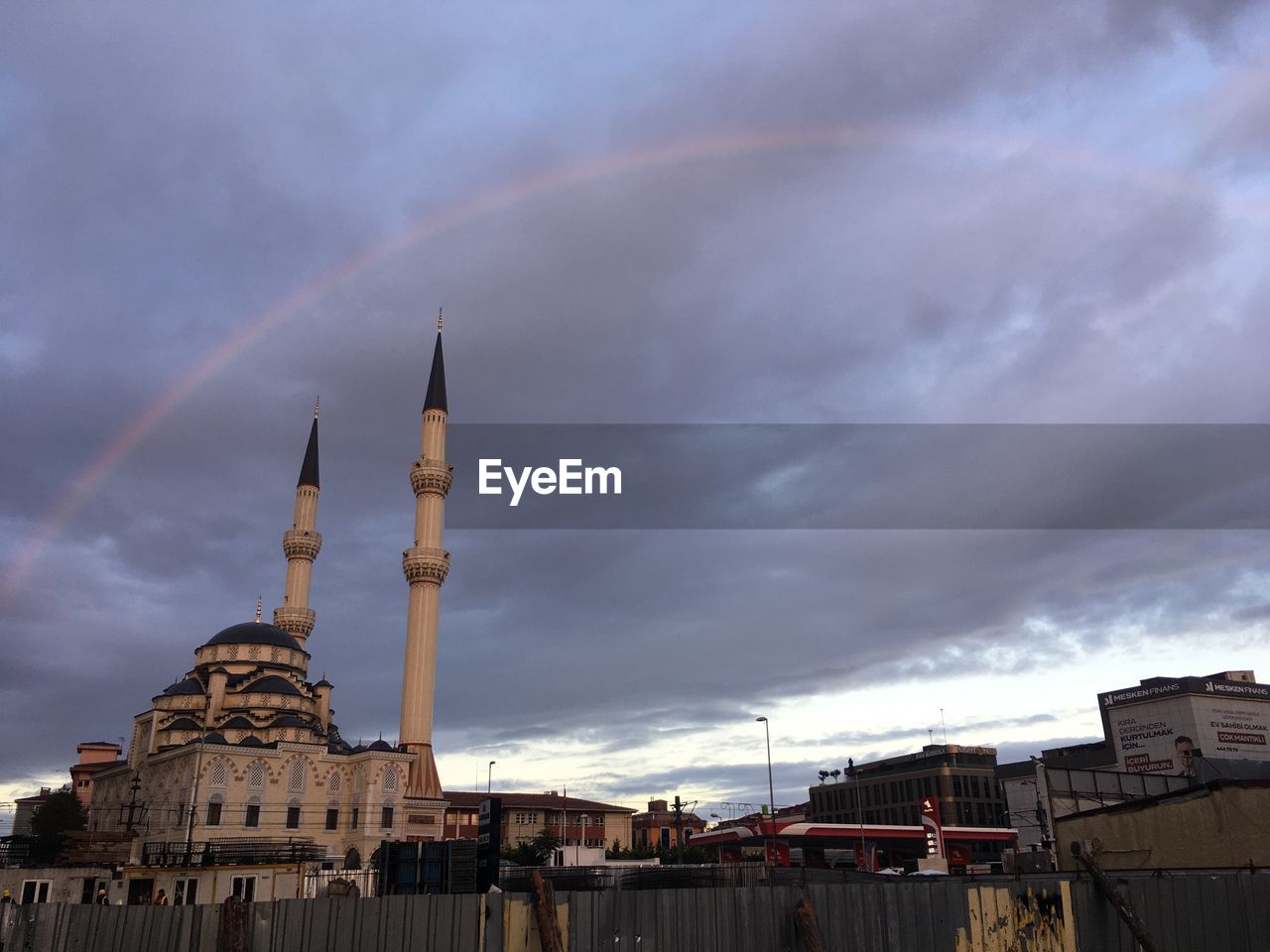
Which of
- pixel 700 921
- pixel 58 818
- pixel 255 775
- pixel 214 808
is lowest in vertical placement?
pixel 700 921

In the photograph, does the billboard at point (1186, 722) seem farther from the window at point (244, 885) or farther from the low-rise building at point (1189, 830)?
the window at point (244, 885)

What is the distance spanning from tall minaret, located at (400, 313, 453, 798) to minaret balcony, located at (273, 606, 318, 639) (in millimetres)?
18461

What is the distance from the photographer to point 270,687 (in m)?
82.2

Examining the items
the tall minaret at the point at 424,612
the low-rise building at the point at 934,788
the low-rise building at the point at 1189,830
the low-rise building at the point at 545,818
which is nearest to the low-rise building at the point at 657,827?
the low-rise building at the point at 545,818

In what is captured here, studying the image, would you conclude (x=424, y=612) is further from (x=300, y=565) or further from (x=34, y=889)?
(x=34, y=889)

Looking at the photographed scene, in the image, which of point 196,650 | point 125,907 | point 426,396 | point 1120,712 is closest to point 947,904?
point 125,907

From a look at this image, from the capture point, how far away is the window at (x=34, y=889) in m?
40.1

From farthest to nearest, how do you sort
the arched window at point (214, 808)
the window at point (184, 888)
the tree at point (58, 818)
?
1. the tree at point (58, 818)
2. the arched window at point (214, 808)
3. the window at point (184, 888)

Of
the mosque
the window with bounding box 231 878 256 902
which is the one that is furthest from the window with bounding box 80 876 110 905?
the mosque

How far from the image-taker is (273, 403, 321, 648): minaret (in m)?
93.2

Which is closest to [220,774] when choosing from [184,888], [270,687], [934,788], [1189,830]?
[270,687]

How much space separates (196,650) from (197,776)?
64.0ft

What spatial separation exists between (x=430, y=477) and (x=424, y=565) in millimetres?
8079

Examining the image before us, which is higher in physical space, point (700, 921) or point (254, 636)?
point (254, 636)
